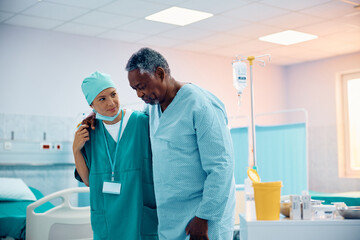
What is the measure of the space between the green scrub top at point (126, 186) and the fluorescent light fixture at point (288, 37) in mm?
3950

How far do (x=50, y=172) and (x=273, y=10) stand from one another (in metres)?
2.95

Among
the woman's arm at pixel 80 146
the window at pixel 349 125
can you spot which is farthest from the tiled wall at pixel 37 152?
the window at pixel 349 125

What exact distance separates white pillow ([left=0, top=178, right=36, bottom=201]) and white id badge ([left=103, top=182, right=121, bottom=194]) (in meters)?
2.60

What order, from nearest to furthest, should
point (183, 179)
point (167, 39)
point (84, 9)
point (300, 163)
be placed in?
point (183, 179) < point (84, 9) < point (300, 163) < point (167, 39)

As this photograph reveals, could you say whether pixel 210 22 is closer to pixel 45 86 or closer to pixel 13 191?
pixel 45 86

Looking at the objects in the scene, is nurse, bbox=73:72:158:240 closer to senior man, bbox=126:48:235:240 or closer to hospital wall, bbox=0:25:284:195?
senior man, bbox=126:48:235:240

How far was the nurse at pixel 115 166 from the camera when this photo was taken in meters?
1.87

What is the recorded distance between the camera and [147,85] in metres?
1.68

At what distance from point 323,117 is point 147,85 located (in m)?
5.57

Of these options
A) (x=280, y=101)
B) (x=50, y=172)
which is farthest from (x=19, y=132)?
(x=280, y=101)

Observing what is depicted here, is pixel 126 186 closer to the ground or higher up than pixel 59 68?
closer to the ground

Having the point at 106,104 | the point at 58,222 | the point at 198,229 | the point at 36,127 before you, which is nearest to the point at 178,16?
the point at 36,127

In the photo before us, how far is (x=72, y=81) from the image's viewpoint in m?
5.48

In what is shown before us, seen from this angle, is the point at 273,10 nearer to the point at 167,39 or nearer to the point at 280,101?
the point at 167,39
